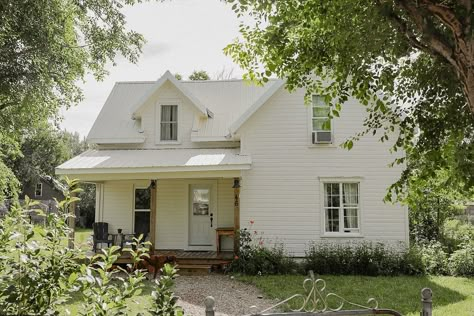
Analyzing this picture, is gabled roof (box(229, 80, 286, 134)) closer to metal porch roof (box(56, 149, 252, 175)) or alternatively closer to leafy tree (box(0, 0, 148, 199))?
metal porch roof (box(56, 149, 252, 175))

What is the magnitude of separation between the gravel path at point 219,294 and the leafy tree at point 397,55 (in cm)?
508

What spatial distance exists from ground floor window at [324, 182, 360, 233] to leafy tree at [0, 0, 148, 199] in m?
7.86

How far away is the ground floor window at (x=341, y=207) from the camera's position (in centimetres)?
1494

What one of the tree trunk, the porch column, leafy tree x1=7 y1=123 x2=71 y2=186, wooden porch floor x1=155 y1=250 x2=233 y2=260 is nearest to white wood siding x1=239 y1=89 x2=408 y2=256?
the porch column

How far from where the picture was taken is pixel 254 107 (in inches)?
591

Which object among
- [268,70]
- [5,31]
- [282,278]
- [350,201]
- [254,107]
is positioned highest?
[5,31]

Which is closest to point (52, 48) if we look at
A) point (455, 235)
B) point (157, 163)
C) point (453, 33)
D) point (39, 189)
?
point (157, 163)

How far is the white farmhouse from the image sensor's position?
1474 cm

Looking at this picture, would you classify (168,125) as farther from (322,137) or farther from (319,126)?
(322,137)

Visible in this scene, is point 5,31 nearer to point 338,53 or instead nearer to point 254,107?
point 254,107

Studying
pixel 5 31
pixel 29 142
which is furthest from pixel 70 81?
pixel 29 142

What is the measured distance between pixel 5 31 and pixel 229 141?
837 cm

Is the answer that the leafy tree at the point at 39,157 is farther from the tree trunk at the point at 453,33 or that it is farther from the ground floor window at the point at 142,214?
the tree trunk at the point at 453,33

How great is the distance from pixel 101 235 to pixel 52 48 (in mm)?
7246
